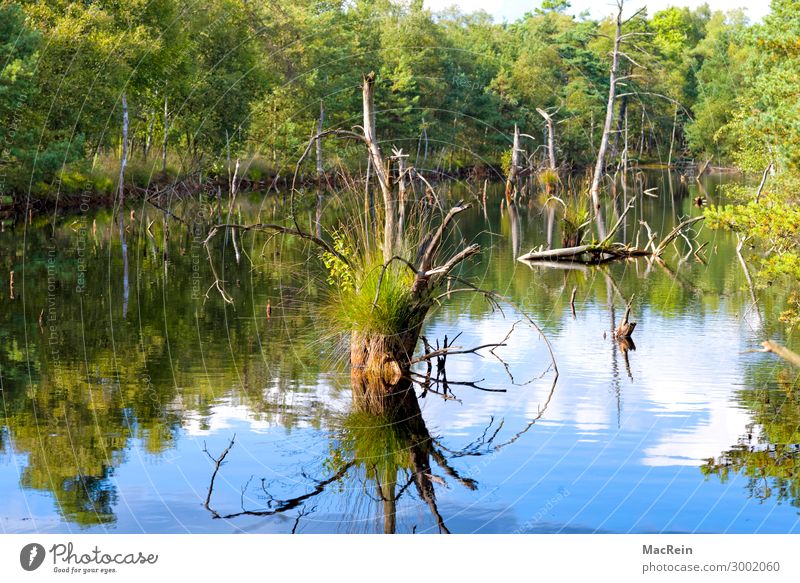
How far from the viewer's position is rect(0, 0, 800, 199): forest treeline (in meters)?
34.3

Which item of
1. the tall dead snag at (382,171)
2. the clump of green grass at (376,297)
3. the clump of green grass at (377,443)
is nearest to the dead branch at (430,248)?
the clump of green grass at (376,297)

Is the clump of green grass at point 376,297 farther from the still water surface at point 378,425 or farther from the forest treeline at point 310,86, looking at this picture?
the forest treeline at point 310,86

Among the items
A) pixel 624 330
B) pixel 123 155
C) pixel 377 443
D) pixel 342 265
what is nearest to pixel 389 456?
pixel 377 443

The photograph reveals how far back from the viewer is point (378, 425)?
12.4 meters

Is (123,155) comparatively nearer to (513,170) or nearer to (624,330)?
(513,170)

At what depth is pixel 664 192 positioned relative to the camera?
62.6 metres

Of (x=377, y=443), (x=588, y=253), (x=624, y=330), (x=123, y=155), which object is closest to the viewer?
(x=377, y=443)

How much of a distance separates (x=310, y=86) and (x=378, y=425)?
48.9 metres

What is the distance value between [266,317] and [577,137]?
6134cm

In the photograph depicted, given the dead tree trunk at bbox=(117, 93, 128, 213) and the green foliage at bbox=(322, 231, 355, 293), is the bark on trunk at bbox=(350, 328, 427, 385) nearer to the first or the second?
the green foliage at bbox=(322, 231, 355, 293)

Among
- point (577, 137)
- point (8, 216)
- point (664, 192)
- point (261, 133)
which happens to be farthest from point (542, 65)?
point (8, 216)

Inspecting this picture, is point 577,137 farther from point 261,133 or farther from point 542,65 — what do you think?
point 261,133

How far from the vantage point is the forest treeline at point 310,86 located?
113 ft

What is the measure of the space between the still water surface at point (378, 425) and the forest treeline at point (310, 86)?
22.8 feet
